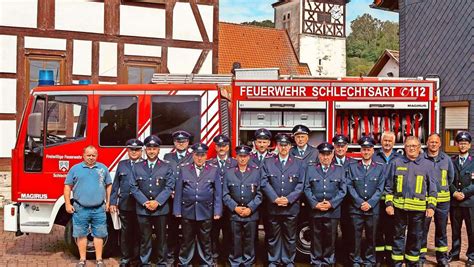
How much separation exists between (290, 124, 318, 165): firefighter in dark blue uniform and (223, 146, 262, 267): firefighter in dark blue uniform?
2.30 ft

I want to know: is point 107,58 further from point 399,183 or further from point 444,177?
point 444,177

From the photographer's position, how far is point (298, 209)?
7.04 metres

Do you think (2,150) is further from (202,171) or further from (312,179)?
(312,179)

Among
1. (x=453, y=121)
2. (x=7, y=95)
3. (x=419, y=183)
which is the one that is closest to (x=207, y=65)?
(x=7, y=95)

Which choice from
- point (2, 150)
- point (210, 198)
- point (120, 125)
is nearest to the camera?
point (210, 198)

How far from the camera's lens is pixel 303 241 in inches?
305

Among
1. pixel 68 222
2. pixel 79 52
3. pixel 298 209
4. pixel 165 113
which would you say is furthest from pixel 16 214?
pixel 79 52

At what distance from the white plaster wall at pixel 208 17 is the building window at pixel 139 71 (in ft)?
5.44

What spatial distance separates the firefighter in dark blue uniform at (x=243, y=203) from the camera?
6949mm

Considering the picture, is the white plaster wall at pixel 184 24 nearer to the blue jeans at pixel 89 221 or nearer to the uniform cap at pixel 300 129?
the uniform cap at pixel 300 129

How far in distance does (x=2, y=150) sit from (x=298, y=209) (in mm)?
8727

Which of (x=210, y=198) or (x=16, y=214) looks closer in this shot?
(x=210, y=198)

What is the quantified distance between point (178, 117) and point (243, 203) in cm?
153

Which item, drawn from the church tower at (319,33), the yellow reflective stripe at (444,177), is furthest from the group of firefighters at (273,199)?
the church tower at (319,33)
